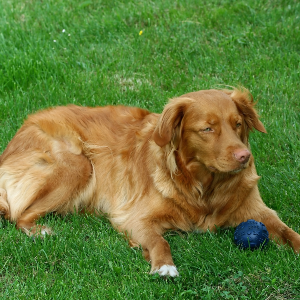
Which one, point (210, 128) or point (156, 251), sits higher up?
point (210, 128)

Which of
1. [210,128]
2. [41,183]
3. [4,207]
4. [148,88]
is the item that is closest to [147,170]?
[210,128]

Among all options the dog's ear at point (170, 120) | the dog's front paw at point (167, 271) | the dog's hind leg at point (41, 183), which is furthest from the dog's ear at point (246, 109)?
the dog's hind leg at point (41, 183)

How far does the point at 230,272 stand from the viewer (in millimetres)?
3301

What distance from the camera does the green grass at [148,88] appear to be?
3.24 meters

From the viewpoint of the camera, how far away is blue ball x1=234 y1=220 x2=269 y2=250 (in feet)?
11.6

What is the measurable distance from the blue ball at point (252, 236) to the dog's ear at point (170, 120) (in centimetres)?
88

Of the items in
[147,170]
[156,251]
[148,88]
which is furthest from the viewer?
[148,88]

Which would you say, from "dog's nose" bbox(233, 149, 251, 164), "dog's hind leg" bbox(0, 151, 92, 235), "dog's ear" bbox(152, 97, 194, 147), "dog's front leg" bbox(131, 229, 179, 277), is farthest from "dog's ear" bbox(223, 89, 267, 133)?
"dog's hind leg" bbox(0, 151, 92, 235)

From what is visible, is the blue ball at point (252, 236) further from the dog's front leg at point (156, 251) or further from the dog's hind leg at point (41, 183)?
the dog's hind leg at point (41, 183)

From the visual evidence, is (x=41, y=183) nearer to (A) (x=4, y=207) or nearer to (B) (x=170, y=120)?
(A) (x=4, y=207)

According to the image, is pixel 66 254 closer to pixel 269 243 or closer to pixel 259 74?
pixel 269 243

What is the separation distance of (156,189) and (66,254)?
89cm

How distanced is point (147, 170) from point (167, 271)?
1.11m

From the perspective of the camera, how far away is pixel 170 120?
12.2ft
